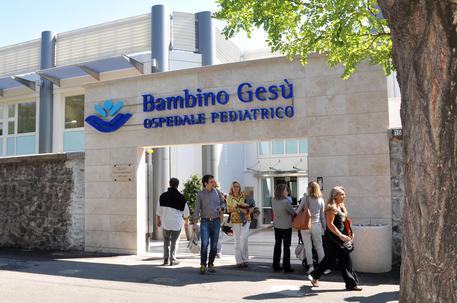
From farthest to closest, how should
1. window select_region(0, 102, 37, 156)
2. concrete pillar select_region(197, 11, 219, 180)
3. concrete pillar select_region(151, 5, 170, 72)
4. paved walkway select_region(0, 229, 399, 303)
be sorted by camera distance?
window select_region(0, 102, 37, 156) < concrete pillar select_region(197, 11, 219, 180) < concrete pillar select_region(151, 5, 170, 72) < paved walkway select_region(0, 229, 399, 303)

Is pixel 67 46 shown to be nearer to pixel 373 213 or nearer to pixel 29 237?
pixel 29 237

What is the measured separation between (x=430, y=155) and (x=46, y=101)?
19.0 m

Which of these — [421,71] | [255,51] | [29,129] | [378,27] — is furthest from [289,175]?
[421,71]

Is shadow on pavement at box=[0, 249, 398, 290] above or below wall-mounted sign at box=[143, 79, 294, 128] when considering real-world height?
below

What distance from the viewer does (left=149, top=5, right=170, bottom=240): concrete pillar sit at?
16.8 m

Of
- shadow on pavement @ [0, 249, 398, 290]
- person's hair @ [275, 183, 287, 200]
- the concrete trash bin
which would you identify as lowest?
shadow on pavement @ [0, 249, 398, 290]

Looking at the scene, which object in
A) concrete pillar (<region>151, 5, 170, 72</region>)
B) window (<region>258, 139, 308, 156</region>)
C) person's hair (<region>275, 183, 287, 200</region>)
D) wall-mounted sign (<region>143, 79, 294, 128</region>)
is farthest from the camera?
window (<region>258, 139, 308, 156</region>)

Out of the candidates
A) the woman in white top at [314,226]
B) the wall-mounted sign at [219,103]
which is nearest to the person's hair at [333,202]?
the woman in white top at [314,226]

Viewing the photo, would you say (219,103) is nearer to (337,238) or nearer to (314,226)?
(314,226)

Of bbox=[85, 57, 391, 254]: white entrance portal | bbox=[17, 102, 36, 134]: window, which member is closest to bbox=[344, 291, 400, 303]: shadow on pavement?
bbox=[85, 57, 391, 254]: white entrance portal

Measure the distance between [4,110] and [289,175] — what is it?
1410cm

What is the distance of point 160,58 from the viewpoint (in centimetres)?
1692

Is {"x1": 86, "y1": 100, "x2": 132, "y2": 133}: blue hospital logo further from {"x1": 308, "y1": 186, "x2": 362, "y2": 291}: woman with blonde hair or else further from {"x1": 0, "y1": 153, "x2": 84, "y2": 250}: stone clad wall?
{"x1": 308, "y1": 186, "x2": 362, "y2": 291}: woman with blonde hair

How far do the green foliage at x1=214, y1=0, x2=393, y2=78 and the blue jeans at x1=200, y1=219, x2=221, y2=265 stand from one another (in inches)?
137
